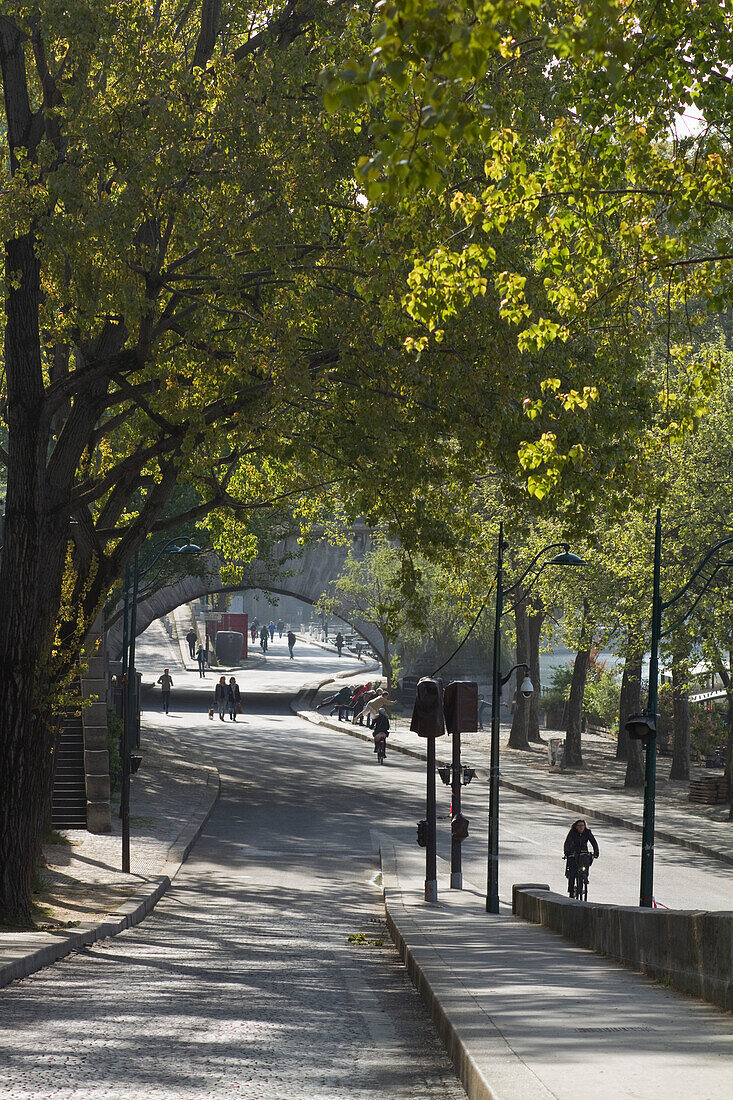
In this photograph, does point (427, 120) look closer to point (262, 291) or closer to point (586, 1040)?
point (586, 1040)

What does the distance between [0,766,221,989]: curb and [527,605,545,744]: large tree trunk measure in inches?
780

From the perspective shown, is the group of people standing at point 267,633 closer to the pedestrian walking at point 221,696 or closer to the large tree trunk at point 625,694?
the pedestrian walking at point 221,696

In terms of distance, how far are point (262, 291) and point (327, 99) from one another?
10121 mm

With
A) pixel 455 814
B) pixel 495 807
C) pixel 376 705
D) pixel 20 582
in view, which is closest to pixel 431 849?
pixel 495 807

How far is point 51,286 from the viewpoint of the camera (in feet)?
47.4

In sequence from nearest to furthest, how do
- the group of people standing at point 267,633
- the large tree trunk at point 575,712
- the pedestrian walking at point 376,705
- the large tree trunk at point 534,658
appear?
the large tree trunk at point 575,712
the large tree trunk at point 534,658
the pedestrian walking at point 376,705
the group of people standing at point 267,633

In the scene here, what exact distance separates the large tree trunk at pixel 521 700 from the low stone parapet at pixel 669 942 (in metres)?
33.3

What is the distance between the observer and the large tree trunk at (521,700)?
46.7 metres

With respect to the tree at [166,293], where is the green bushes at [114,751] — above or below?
below

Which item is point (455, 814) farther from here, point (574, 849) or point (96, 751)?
point (96, 751)

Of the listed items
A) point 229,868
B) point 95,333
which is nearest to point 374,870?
point 229,868

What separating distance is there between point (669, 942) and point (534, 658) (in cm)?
3989

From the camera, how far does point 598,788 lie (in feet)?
124

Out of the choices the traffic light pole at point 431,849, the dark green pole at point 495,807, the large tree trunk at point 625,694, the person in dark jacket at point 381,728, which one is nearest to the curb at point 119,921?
the traffic light pole at point 431,849
